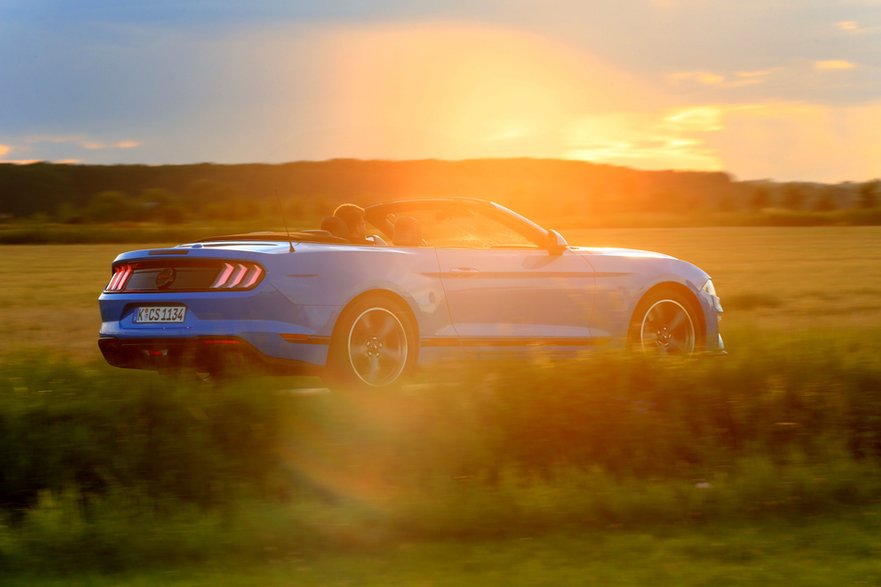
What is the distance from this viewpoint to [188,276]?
7965 mm

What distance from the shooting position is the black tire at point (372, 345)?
8102 mm

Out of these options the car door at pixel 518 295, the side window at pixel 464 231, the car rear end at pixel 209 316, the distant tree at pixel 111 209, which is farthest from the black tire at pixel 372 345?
the distant tree at pixel 111 209

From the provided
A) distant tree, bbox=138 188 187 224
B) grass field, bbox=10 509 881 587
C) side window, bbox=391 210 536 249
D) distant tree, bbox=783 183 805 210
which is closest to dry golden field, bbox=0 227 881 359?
side window, bbox=391 210 536 249

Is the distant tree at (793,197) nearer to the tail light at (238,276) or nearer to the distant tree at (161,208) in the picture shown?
the distant tree at (161,208)

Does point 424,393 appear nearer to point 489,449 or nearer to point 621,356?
point 489,449

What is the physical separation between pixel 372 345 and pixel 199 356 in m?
1.14

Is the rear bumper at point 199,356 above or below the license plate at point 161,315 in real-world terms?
below

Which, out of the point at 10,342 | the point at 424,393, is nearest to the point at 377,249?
the point at 424,393

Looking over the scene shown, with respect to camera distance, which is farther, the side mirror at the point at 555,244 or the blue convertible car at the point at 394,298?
the side mirror at the point at 555,244

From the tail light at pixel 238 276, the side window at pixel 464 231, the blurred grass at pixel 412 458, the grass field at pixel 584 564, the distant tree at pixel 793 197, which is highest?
the distant tree at pixel 793 197

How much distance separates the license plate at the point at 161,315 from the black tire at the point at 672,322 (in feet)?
11.4

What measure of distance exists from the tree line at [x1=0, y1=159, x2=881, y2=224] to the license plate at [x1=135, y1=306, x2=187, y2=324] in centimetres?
559

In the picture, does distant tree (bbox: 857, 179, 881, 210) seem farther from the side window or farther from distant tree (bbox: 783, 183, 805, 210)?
the side window

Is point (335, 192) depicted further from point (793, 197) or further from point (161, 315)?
point (161, 315)
